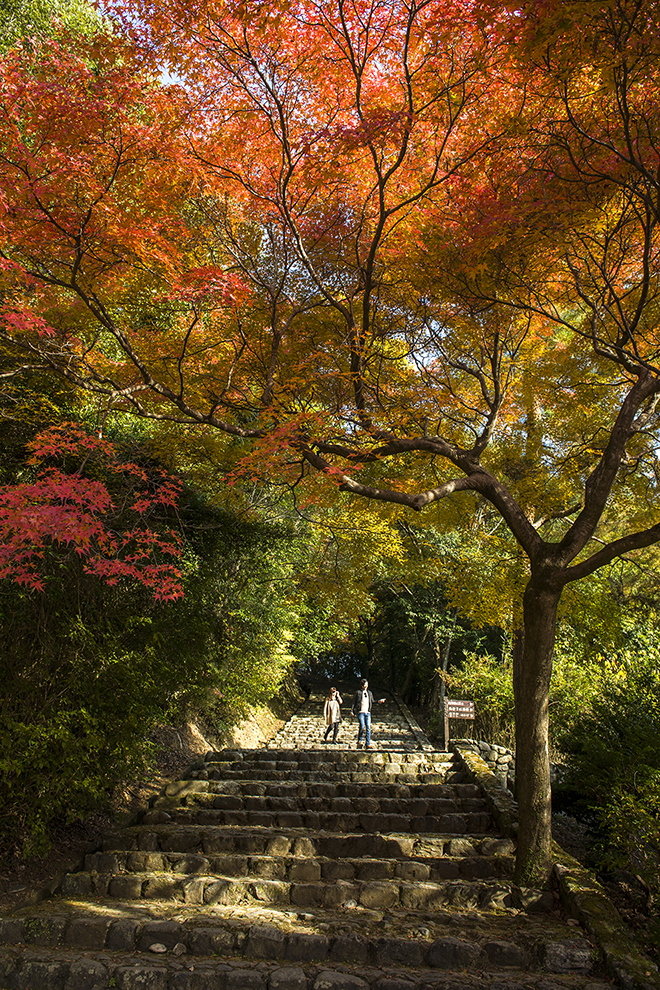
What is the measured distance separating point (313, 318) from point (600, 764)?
5928 millimetres

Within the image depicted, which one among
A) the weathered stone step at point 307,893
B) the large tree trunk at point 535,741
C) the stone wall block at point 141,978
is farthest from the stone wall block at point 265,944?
the large tree trunk at point 535,741

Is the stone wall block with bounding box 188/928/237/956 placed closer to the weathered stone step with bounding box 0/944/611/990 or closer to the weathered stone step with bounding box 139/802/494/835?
the weathered stone step with bounding box 0/944/611/990

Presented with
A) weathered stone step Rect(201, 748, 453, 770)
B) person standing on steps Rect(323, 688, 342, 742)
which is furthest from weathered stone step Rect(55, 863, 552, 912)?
person standing on steps Rect(323, 688, 342, 742)

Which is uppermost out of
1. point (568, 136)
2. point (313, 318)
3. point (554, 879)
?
→ point (568, 136)

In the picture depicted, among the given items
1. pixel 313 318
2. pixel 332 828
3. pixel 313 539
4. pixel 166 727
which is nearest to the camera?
pixel 332 828

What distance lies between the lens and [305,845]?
5.55m

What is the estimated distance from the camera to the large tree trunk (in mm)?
4945

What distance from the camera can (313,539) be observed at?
12.2 meters

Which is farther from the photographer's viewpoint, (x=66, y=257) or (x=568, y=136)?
(x=66, y=257)

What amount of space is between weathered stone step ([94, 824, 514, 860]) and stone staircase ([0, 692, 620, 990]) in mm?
13

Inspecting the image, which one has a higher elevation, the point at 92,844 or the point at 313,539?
the point at 313,539

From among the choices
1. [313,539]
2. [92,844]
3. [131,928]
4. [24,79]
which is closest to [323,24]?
[24,79]

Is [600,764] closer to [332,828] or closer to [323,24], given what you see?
[332,828]

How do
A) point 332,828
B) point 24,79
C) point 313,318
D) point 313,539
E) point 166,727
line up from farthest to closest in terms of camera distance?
point 313,539 < point 166,727 < point 313,318 < point 332,828 < point 24,79
